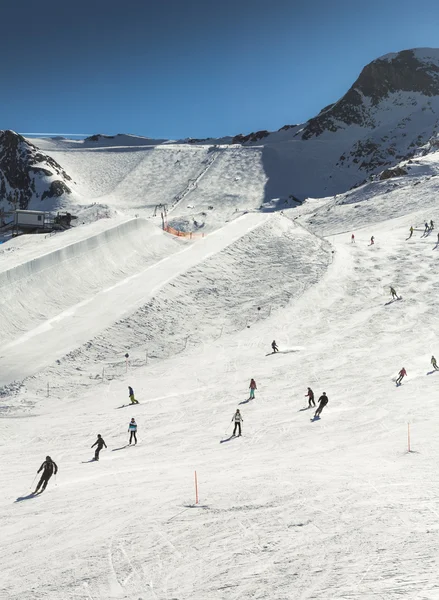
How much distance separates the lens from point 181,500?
46.6ft

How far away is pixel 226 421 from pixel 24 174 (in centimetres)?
→ 10165

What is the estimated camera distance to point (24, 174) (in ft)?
370

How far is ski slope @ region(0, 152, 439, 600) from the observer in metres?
11.2

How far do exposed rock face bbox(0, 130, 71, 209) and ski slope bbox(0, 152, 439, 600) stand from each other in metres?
62.4

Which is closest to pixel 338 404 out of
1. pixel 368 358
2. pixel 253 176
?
pixel 368 358

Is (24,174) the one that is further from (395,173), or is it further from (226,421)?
(226,421)

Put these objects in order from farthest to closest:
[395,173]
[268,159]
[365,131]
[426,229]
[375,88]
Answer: [375,88] < [365,131] < [268,159] < [395,173] < [426,229]

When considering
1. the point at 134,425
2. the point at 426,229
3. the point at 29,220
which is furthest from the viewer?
the point at 29,220

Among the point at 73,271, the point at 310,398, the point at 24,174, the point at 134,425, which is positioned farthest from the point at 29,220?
the point at 24,174

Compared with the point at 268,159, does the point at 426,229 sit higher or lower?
lower

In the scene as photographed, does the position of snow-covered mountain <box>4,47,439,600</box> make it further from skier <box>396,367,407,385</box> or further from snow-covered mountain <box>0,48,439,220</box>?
snow-covered mountain <box>0,48,439,220</box>

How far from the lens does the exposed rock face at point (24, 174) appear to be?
10669 centimetres

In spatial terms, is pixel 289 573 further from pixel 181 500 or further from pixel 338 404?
pixel 338 404

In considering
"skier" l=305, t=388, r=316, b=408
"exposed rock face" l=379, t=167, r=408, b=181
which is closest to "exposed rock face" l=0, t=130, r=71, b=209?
"exposed rock face" l=379, t=167, r=408, b=181
